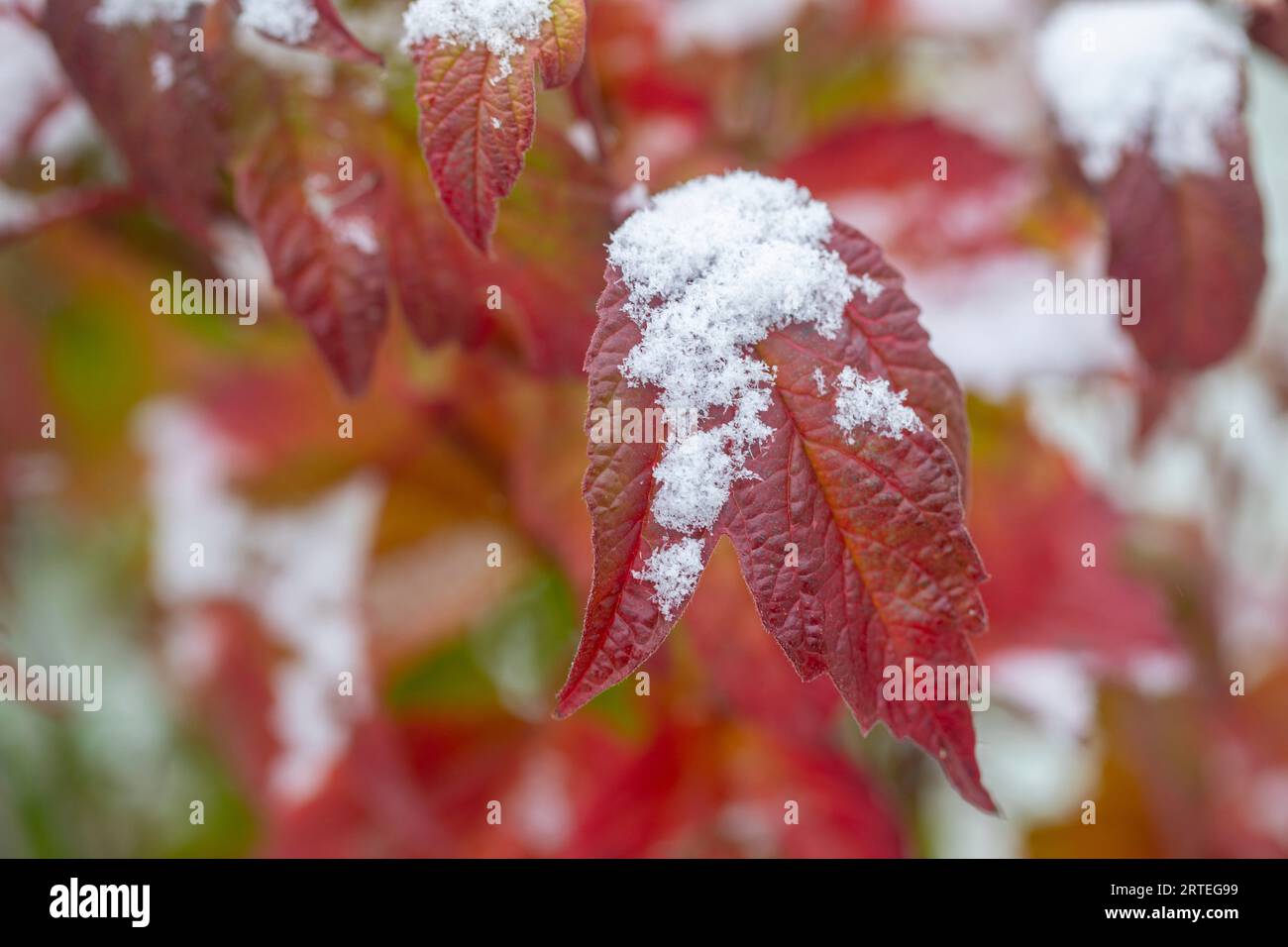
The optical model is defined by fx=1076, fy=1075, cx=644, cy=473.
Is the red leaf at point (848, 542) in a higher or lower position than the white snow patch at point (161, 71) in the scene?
lower

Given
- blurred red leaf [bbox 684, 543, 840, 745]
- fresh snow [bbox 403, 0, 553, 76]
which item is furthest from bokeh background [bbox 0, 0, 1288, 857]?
fresh snow [bbox 403, 0, 553, 76]

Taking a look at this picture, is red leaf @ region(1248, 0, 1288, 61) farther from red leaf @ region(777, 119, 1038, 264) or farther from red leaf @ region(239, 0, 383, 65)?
red leaf @ region(239, 0, 383, 65)

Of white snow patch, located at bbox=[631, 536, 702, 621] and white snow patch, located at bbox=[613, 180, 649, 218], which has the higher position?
white snow patch, located at bbox=[613, 180, 649, 218]

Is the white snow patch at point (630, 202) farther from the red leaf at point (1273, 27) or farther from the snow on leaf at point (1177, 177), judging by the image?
the red leaf at point (1273, 27)

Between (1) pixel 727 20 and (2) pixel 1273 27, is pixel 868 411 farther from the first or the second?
(1) pixel 727 20

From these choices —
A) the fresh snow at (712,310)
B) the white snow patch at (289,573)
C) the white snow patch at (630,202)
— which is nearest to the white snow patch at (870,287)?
the fresh snow at (712,310)
